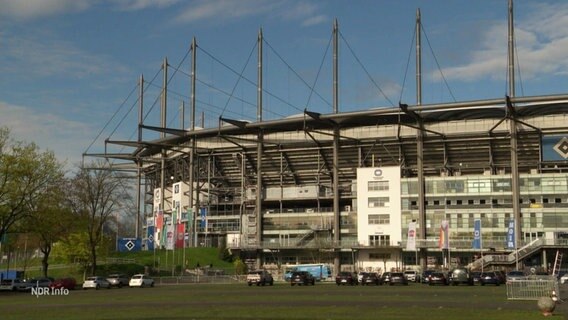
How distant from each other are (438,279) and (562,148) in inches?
1965

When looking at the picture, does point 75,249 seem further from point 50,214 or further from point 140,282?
point 140,282

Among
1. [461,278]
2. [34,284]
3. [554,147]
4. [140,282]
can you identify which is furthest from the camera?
[554,147]

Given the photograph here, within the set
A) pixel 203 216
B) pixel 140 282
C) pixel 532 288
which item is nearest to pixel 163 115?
pixel 203 216

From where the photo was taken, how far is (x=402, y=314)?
89.0 ft

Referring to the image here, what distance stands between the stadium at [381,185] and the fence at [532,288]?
51.0m

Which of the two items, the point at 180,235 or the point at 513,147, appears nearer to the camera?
the point at 180,235

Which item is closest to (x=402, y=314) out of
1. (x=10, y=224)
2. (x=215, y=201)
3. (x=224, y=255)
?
(x=10, y=224)

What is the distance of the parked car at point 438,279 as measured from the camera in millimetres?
62500

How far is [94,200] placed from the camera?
8375cm

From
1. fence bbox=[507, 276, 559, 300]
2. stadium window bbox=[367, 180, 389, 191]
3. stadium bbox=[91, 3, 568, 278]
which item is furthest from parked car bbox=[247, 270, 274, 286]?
stadium window bbox=[367, 180, 389, 191]

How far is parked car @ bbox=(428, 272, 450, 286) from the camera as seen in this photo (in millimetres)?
62500

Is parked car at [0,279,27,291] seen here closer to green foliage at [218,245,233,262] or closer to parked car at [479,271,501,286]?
parked car at [479,271,501,286]

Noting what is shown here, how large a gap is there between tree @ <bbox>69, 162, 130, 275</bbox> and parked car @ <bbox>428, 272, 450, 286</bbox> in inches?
1590

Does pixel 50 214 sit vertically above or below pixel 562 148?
below
